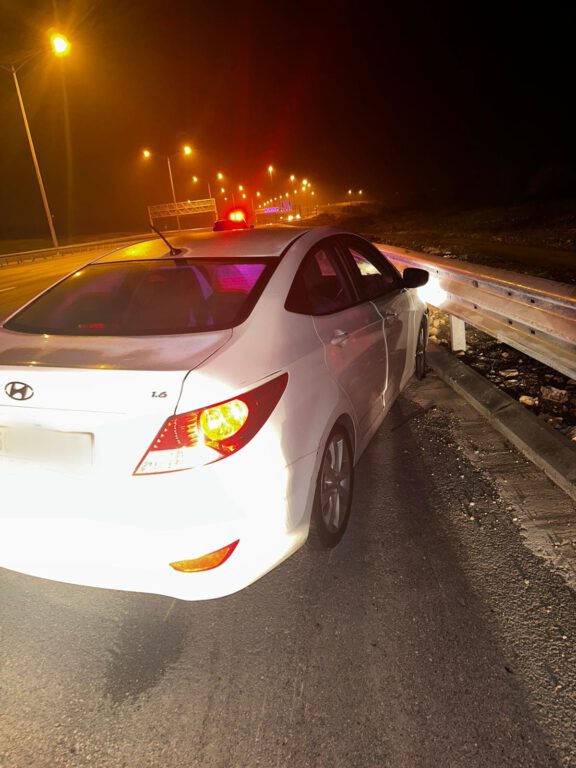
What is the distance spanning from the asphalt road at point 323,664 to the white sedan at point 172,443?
368mm

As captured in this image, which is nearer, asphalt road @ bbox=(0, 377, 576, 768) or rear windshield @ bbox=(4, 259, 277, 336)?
asphalt road @ bbox=(0, 377, 576, 768)

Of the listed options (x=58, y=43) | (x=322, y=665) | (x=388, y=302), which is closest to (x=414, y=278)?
(x=388, y=302)

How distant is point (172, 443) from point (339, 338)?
1264 mm

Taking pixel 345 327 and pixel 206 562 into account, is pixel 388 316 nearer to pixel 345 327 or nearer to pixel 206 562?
pixel 345 327

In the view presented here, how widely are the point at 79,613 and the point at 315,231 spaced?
8.37 ft

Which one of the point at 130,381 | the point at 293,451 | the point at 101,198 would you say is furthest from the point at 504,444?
the point at 101,198

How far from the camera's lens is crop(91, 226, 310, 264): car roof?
3.23 meters

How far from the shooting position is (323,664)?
225cm

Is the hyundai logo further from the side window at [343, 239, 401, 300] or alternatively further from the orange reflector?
the side window at [343, 239, 401, 300]

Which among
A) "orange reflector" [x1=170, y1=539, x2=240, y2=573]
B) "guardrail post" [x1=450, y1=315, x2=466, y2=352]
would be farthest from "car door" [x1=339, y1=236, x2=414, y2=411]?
"orange reflector" [x1=170, y1=539, x2=240, y2=573]

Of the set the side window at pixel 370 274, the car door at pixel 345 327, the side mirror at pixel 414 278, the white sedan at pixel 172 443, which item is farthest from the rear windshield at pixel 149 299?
the side mirror at pixel 414 278

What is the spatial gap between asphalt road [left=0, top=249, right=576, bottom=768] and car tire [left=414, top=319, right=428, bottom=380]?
2.44 m

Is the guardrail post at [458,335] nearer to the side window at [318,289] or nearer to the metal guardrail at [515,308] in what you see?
the metal guardrail at [515,308]

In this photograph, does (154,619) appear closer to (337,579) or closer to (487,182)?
(337,579)
